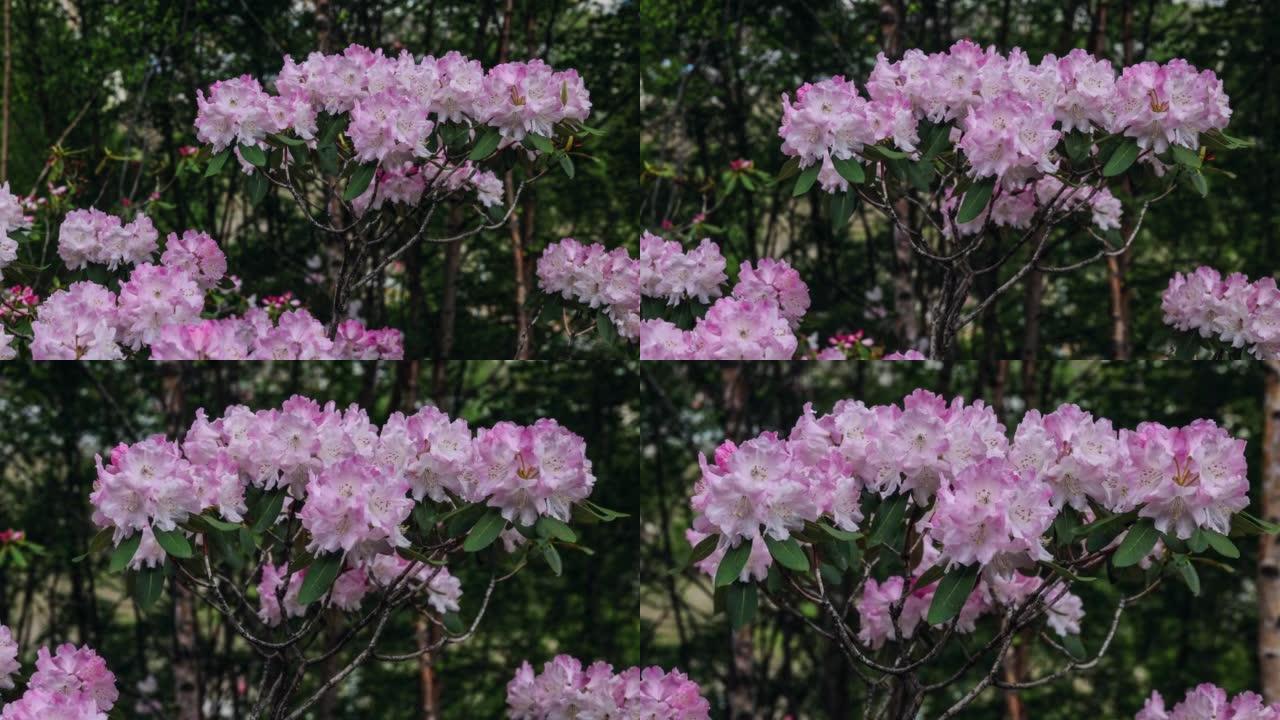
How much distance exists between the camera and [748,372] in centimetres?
376

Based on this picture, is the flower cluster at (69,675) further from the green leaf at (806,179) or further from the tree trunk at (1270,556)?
the tree trunk at (1270,556)

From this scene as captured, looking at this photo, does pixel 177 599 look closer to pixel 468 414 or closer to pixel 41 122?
pixel 468 414

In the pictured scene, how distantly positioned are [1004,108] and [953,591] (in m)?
1.18

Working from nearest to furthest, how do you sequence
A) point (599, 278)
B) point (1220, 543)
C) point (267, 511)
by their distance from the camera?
point (1220, 543)
point (267, 511)
point (599, 278)

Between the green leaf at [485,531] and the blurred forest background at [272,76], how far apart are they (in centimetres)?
296

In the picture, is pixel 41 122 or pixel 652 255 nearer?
pixel 652 255

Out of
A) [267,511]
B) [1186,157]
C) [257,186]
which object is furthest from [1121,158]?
[257,186]

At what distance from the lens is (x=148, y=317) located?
10.7 feet

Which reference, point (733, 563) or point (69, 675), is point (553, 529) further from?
point (69, 675)

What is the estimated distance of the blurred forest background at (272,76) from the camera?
5512mm

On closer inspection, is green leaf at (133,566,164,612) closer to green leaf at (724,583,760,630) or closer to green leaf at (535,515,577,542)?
green leaf at (535,515,577,542)

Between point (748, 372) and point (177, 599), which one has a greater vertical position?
point (748, 372)

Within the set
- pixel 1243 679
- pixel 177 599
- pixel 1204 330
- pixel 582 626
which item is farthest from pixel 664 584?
pixel 1243 679

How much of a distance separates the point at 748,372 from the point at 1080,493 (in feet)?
5.00
